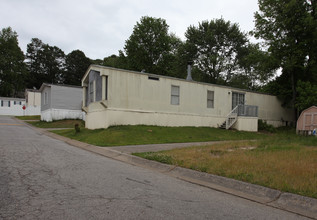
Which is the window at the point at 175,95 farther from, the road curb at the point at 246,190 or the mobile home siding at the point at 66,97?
the mobile home siding at the point at 66,97

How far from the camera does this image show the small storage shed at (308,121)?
19811 millimetres

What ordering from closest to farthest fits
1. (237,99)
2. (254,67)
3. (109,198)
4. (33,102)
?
(109,198), (237,99), (254,67), (33,102)

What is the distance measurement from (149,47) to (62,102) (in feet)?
57.3

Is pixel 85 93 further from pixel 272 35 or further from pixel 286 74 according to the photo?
pixel 286 74

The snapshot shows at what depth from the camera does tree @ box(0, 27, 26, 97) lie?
62900 mm

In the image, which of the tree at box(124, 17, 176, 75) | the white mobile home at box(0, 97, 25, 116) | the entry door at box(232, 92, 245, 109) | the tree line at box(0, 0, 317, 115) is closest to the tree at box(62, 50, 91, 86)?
the tree line at box(0, 0, 317, 115)

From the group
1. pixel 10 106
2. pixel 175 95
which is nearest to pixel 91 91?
pixel 175 95

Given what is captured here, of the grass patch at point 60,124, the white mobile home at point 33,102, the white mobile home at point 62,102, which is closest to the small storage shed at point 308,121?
the grass patch at point 60,124

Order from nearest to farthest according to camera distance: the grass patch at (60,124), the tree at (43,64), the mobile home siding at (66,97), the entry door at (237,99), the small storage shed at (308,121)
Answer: the small storage shed at (308,121) → the entry door at (237,99) → the grass patch at (60,124) → the mobile home siding at (66,97) → the tree at (43,64)

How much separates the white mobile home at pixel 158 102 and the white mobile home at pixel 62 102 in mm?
11093

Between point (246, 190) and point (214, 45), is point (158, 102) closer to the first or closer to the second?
point (246, 190)

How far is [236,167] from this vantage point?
6.43 meters

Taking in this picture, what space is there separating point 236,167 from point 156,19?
132ft

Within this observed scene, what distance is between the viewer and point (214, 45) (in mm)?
39188
